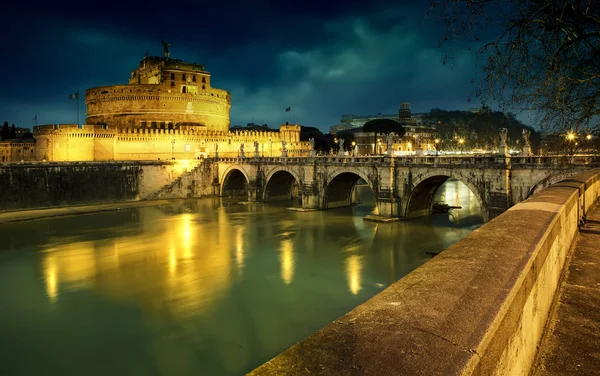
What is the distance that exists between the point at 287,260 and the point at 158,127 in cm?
4295

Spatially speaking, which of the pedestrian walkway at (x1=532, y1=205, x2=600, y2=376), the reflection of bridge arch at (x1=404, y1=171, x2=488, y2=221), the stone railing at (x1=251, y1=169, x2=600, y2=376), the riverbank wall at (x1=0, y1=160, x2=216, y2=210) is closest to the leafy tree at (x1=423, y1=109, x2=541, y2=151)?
the reflection of bridge arch at (x1=404, y1=171, x2=488, y2=221)

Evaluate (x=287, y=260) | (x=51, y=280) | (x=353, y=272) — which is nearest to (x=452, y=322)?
(x=353, y=272)

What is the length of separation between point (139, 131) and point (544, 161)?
4119 centimetres

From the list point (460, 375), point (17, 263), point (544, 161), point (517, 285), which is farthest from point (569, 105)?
point (17, 263)

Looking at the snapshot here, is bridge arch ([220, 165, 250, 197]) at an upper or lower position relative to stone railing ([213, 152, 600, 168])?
lower

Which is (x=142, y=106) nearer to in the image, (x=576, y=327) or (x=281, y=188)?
(x=281, y=188)

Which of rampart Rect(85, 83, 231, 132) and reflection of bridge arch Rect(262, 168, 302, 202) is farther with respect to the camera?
rampart Rect(85, 83, 231, 132)

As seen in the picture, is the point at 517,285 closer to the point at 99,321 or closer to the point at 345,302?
the point at 345,302

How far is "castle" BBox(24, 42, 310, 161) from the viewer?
4488 cm

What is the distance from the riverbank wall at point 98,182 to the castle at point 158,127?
197 inches

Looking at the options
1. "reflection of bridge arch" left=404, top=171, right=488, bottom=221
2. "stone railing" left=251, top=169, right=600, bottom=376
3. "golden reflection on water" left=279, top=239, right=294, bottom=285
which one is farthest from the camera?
"reflection of bridge arch" left=404, top=171, right=488, bottom=221

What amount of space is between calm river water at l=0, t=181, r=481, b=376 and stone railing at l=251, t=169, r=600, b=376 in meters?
7.88

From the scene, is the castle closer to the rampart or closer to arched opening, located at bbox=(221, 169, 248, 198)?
the rampart

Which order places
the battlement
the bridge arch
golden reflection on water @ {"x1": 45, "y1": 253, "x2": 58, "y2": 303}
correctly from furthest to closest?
the battlement, the bridge arch, golden reflection on water @ {"x1": 45, "y1": 253, "x2": 58, "y2": 303}
